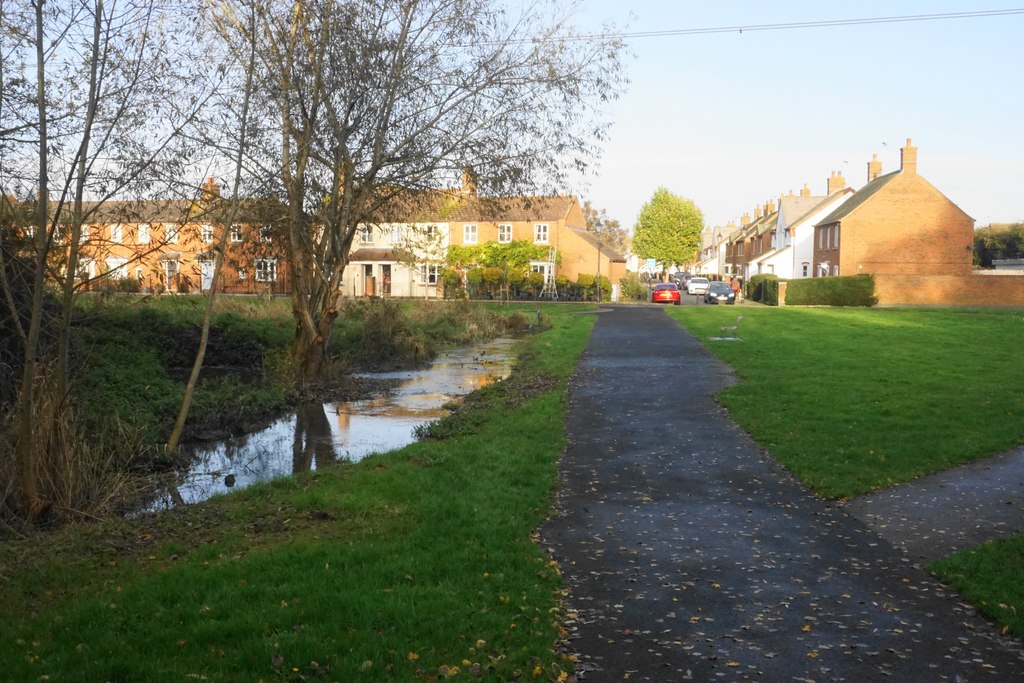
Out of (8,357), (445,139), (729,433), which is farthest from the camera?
(445,139)

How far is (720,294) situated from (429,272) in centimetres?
1960

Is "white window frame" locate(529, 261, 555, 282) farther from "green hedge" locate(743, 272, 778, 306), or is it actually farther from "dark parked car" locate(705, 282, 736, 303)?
"green hedge" locate(743, 272, 778, 306)

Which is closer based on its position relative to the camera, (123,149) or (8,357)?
(123,149)

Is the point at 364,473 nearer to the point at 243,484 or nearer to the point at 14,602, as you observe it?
the point at 243,484

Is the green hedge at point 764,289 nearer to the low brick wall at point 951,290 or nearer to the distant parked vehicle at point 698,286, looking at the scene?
the distant parked vehicle at point 698,286

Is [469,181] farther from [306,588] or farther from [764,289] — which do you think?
[764,289]

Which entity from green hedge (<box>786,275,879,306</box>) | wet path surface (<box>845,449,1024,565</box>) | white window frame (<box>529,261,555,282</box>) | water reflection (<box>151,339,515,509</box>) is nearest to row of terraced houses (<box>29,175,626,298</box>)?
water reflection (<box>151,339,515,509</box>)

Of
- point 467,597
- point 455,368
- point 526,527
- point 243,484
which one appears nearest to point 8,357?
point 243,484

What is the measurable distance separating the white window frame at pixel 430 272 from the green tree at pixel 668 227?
46027mm

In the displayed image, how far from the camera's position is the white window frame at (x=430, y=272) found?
59531 mm

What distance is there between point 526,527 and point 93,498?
4454 mm

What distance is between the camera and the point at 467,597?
642 centimetres

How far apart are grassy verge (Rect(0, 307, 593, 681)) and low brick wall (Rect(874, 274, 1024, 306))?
50.4 meters

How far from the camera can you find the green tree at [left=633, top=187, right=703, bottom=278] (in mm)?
106062
